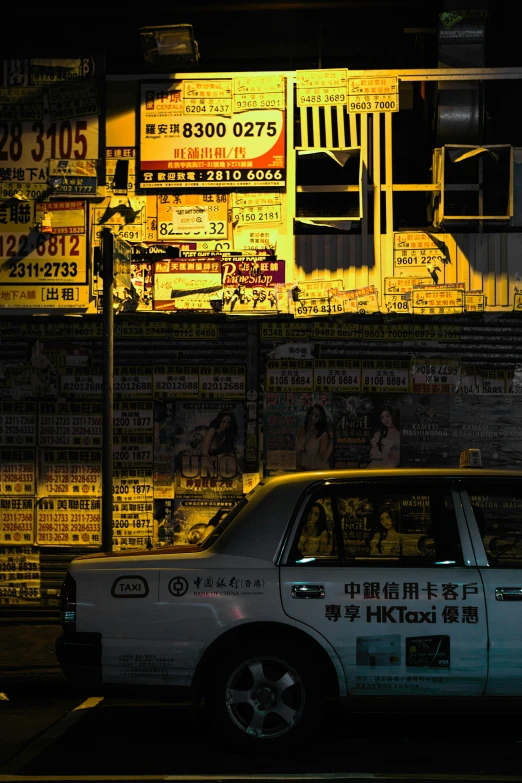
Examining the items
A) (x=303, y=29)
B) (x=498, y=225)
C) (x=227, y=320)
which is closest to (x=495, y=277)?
(x=498, y=225)

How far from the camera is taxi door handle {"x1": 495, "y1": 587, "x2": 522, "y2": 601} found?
586 cm

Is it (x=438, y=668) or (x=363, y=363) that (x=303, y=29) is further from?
(x=438, y=668)

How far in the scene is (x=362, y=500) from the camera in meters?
6.21

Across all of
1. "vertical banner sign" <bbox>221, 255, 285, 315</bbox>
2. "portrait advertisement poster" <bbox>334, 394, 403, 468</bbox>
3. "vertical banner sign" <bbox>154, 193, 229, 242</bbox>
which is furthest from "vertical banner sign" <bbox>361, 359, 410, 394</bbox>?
"vertical banner sign" <bbox>154, 193, 229, 242</bbox>

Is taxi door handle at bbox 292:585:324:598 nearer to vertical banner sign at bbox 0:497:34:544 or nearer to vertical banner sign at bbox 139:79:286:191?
vertical banner sign at bbox 0:497:34:544

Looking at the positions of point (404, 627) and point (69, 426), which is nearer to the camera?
point (404, 627)

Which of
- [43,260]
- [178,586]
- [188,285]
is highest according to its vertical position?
[43,260]

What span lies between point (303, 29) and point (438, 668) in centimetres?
834

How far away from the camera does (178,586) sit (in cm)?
600

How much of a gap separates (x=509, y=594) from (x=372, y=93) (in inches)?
261

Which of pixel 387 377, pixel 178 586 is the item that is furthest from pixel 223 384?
pixel 178 586

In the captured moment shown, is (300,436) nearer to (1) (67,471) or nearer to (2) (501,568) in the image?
(1) (67,471)

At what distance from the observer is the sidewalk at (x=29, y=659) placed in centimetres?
821

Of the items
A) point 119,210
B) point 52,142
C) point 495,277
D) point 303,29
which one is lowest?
point 495,277
